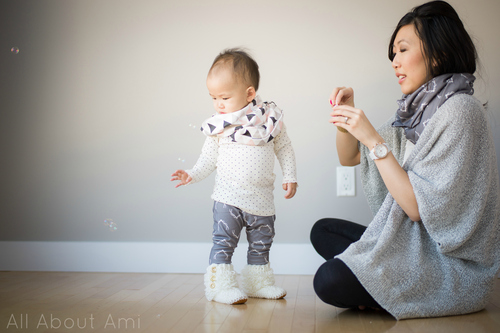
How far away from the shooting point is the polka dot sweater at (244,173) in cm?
164

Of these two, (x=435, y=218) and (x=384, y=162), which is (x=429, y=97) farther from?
(x=435, y=218)

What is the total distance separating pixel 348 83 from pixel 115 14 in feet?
3.52

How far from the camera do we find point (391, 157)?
4.37ft

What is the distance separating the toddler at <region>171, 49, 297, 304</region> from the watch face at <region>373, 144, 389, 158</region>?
38 cm

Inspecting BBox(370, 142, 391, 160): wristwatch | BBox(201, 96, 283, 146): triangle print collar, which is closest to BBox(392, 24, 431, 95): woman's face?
BBox(370, 142, 391, 160): wristwatch

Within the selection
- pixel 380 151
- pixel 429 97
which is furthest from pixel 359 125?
pixel 429 97

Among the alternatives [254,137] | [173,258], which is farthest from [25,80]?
[254,137]

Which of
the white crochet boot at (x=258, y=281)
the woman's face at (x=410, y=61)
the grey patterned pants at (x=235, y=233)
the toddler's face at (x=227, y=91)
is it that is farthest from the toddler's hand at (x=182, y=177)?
the woman's face at (x=410, y=61)

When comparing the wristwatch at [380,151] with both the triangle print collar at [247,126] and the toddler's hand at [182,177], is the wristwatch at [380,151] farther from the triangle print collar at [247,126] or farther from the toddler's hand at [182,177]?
the toddler's hand at [182,177]

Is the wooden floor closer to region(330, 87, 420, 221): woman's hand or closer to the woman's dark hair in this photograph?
region(330, 87, 420, 221): woman's hand

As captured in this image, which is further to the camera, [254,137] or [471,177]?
[254,137]

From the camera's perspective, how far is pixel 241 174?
1637mm

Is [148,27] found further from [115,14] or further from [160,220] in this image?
[160,220]

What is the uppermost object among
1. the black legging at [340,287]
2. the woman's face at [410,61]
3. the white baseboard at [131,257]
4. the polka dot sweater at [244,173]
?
the woman's face at [410,61]
